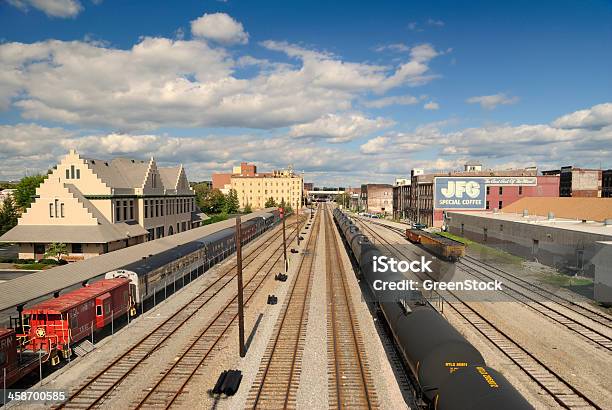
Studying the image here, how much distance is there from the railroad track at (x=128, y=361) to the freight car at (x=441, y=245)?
28984mm

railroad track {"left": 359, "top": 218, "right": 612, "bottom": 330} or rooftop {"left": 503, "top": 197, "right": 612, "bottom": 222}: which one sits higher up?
rooftop {"left": 503, "top": 197, "right": 612, "bottom": 222}

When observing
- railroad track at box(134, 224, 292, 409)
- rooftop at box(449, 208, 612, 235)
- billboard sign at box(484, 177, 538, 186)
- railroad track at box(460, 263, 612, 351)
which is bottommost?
railroad track at box(460, 263, 612, 351)

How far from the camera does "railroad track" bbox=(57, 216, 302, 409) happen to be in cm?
1662

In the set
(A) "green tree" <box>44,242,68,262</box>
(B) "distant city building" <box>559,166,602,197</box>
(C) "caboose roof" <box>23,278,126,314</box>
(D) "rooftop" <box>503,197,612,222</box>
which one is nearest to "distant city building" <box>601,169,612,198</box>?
(B) "distant city building" <box>559,166,602,197</box>

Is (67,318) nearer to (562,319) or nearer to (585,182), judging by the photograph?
(562,319)

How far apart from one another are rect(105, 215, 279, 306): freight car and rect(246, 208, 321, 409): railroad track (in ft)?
34.3

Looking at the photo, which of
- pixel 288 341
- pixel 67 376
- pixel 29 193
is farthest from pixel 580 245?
pixel 29 193

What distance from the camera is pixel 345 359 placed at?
20391mm

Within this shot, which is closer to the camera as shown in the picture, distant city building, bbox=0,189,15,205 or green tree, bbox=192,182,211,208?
distant city building, bbox=0,189,15,205

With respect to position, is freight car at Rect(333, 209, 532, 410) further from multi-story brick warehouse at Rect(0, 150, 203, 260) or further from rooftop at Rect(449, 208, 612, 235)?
multi-story brick warehouse at Rect(0, 150, 203, 260)

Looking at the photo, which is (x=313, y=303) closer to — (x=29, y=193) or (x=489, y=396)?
(x=489, y=396)

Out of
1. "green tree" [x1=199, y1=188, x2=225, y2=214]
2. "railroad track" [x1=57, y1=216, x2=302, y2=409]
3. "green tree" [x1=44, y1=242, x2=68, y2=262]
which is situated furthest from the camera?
"green tree" [x1=199, y1=188, x2=225, y2=214]

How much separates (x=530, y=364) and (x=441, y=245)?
29.7 metres

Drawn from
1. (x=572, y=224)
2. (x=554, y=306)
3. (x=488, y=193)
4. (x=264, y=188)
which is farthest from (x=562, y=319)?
(x=264, y=188)
